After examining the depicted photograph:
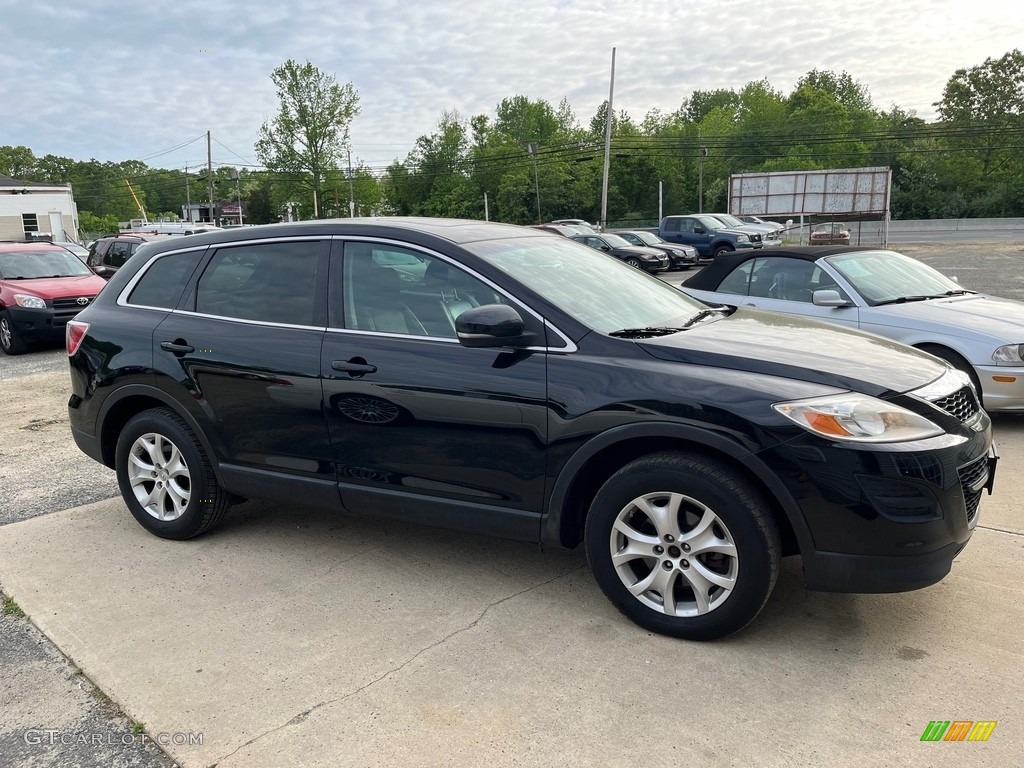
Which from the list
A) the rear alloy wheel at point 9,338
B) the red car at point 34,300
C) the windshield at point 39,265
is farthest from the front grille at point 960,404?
the windshield at point 39,265

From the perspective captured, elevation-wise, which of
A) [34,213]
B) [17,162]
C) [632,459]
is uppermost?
[17,162]

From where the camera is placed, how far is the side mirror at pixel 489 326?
3162 millimetres

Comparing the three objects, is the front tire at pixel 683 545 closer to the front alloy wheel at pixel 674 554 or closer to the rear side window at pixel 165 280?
the front alloy wheel at pixel 674 554

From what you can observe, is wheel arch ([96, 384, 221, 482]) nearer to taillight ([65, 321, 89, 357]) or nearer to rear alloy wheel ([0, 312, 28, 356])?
taillight ([65, 321, 89, 357])

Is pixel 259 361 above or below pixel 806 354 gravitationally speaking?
below

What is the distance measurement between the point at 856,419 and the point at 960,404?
2.40ft

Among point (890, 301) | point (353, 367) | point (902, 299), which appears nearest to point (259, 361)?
point (353, 367)

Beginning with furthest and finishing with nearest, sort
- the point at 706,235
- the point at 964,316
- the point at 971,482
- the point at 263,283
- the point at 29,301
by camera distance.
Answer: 1. the point at 706,235
2. the point at 29,301
3. the point at 964,316
4. the point at 263,283
5. the point at 971,482

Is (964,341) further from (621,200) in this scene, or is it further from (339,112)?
(621,200)

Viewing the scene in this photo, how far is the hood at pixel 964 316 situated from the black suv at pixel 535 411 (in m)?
2.73

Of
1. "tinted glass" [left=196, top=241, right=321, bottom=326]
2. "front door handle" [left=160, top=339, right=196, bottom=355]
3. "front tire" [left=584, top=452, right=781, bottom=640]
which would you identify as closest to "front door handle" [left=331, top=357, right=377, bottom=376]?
"tinted glass" [left=196, top=241, right=321, bottom=326]

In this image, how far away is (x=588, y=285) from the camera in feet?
12.4

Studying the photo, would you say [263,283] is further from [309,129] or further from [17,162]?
[17,162]

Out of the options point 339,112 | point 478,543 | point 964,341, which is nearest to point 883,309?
point 964,341
